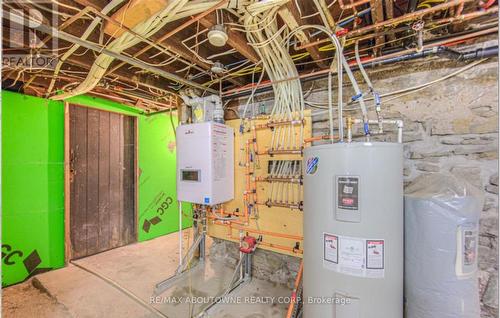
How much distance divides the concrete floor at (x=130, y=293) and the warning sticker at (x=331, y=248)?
41.3 inches

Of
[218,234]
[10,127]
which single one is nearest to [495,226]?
[218,234]

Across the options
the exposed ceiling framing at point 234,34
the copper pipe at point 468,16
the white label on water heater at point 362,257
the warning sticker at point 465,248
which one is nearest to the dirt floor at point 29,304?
the exposed ceiling framing at point 234,34

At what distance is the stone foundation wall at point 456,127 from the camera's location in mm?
1539

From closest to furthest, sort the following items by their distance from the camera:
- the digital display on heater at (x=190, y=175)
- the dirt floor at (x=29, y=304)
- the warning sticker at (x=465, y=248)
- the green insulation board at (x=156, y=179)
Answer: the warning sticker at (x=465, y=248) < the dirt floor at (x=29, y=304) < the digital display on heater at (x=190, y=175) < the green insulation board at (x=156, y=179)

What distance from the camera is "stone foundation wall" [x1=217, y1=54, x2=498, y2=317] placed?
60.6 inches

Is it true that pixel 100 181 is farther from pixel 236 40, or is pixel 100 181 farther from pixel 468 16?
pixel 468 16

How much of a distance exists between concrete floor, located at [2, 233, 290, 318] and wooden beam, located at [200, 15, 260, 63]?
214cm

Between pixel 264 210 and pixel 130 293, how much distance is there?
1.52 m

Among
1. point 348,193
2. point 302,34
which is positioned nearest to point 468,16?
point 302,34

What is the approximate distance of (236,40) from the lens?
1702 millimetres

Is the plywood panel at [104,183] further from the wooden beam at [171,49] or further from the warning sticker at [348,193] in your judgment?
the warning sticker at [348,193]

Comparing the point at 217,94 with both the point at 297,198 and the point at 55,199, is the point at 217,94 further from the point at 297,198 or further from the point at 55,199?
the point at 55,199

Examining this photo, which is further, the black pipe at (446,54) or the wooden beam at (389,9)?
the black pipe at (446,54)

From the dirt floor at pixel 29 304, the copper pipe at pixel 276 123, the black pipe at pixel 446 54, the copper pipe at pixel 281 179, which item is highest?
the black pipe at pixel 446 54
